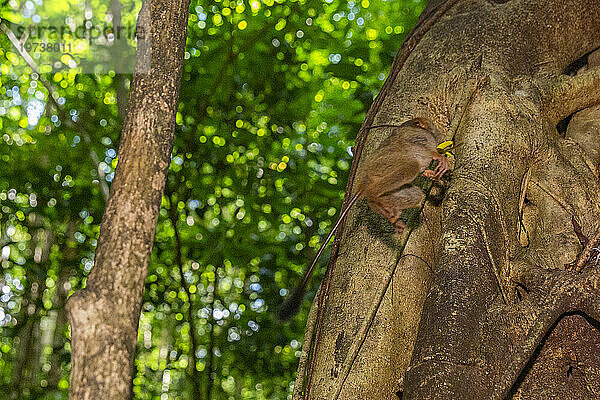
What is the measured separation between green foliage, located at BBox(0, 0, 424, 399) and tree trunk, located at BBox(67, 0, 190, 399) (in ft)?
9.79

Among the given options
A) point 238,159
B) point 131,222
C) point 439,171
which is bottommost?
point 131,222

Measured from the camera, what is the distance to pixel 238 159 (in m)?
5.21

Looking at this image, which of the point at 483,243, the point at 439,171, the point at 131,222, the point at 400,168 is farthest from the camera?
the point at 439,171

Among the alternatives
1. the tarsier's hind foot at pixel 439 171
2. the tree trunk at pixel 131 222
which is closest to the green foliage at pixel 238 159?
the tarsier's hind foot at pixel 439 171

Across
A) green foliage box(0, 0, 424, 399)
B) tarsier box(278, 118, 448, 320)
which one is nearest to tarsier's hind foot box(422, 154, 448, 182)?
tarsier box(278, 118, 448, 320)

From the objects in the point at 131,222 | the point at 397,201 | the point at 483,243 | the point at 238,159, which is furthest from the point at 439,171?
the point at 238,159

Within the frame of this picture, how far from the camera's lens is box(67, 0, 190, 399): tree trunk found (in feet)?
3.35

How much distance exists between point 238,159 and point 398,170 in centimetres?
341

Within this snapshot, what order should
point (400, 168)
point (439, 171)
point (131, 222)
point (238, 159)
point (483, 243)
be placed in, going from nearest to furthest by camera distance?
point (131, 222), point (483, 243), point (400, 168), point (439, 171), point (238, 159)

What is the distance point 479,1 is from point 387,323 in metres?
1.81

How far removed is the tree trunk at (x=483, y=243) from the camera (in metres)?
1.60

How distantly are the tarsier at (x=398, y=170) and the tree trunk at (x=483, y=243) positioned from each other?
126 millimetres

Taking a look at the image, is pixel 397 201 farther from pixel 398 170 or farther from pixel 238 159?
pixel 238 159

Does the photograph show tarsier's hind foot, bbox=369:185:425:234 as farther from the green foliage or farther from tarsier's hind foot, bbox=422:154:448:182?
the green foliage
